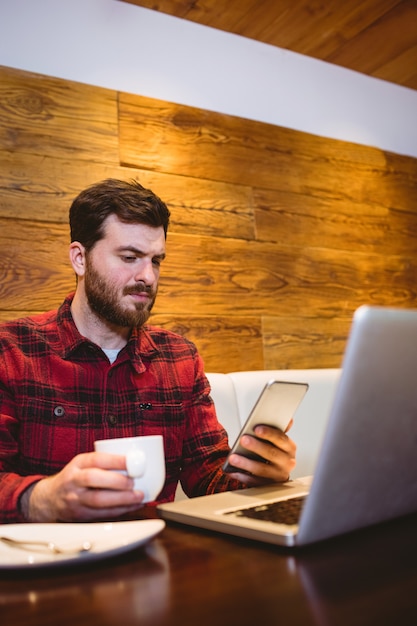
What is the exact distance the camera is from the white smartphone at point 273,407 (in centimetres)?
87

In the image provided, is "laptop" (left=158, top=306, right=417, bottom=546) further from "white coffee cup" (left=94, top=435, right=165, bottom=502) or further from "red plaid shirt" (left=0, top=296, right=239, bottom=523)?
"red plaid shirt" (left=0, top=296, right=239, bottom=523)

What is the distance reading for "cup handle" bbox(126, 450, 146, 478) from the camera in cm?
68

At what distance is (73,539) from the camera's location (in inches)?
25.9

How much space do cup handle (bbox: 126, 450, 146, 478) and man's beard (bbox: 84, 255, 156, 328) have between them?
737 millimetres

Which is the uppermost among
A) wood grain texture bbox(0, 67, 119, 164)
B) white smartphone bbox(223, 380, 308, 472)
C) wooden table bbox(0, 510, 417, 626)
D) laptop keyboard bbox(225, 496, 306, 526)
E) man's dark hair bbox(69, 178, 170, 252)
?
wood grain texture bbox(0, 67, 119, 164)

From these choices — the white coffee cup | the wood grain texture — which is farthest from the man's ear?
the white coffee cup

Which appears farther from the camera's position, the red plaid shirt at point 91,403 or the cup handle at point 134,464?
the red plaid shirt at point 91,403

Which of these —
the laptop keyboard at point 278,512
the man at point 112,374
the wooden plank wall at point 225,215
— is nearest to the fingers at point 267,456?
the man at point 112,374

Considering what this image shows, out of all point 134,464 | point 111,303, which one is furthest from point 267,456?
point 111,303

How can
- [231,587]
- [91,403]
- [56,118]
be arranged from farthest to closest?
1. [56,118]
2. [91,403]
3. [231,587]

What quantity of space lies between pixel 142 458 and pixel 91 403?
631 mm

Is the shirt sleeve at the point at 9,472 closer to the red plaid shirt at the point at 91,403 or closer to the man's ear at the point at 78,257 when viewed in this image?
the red plaid shirt at the point at 91,403

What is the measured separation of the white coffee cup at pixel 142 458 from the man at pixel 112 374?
0.28 m

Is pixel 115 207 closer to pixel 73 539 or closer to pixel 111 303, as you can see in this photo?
pixel 111 303
